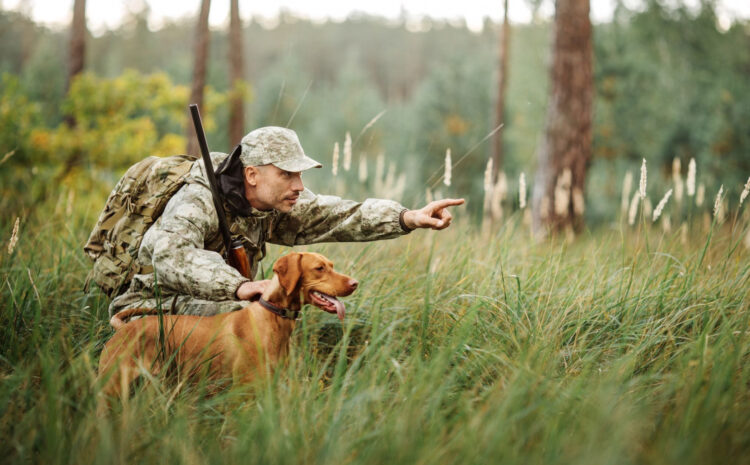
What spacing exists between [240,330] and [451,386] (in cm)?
113

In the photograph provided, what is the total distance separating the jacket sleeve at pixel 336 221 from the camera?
3.64 meters

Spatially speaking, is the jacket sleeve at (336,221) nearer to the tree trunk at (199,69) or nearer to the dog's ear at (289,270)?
the dog's ear at (289,270)

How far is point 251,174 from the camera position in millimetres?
3363

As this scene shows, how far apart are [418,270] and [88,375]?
Answer: 2397 millimetres

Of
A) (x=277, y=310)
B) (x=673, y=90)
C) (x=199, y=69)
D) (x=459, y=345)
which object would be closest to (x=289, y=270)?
(x=277, y=310)

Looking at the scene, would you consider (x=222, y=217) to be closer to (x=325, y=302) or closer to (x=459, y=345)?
(x=325, y=302)

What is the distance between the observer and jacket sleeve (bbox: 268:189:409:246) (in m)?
3.64

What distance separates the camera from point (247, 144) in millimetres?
3379

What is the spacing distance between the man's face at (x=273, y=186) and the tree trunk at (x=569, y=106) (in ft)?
14.8

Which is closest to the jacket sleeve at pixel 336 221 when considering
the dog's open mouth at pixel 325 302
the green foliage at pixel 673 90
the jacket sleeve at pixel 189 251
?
the jacket sleeve at pixel 189 251

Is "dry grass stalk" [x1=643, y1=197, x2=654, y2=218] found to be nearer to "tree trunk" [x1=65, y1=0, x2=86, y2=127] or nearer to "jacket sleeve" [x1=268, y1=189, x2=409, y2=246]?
"jacket sleeve" [x1=268, y1=189, x2=409, y2=246]

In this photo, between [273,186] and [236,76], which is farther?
[236,76]

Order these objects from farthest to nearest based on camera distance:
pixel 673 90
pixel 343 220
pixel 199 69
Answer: pixel 673 90, pixel 199 69, pixel 343 220

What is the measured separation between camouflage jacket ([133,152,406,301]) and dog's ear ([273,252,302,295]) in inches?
7.5
